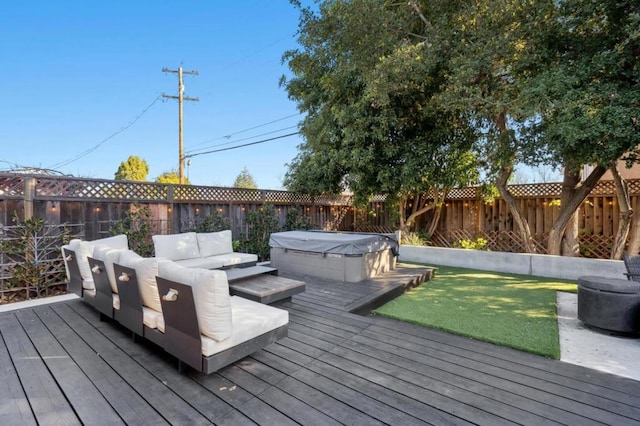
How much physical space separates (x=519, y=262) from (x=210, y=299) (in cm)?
669

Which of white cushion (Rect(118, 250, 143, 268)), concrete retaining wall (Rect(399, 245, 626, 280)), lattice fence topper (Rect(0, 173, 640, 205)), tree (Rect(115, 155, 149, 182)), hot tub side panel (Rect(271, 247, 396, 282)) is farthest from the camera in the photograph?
tree (Rect(115, 155, 149, 182))

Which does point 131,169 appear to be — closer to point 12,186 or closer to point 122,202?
point 122,202

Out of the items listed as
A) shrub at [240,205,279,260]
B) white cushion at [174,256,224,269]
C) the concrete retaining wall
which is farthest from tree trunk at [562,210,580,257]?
white cushion at [174,256,224,269]

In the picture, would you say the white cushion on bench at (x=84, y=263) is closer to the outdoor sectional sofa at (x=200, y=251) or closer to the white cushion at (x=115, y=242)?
the white cushion at (x=115, y=242)

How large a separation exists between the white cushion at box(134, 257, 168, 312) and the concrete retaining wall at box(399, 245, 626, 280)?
258 inches

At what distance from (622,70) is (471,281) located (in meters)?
4.07

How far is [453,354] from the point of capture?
2.77 metres

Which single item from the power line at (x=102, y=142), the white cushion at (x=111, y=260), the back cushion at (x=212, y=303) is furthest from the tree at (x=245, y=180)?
the back cushion at (x=212, y=303)

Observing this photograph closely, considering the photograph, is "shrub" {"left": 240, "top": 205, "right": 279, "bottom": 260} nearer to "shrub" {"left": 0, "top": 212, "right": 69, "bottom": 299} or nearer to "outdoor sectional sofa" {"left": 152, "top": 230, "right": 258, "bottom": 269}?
"outdoor sectional sofa" {"left": 152, "top": 230, "right": 258, "bottom": 269}

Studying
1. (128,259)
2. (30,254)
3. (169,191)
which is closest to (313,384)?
(128,259)

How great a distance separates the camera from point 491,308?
13.6 ft

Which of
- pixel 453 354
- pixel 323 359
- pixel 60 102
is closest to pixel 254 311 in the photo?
pixel 323 359

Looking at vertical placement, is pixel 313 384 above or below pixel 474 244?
below

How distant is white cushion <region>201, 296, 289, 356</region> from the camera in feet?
7.31
